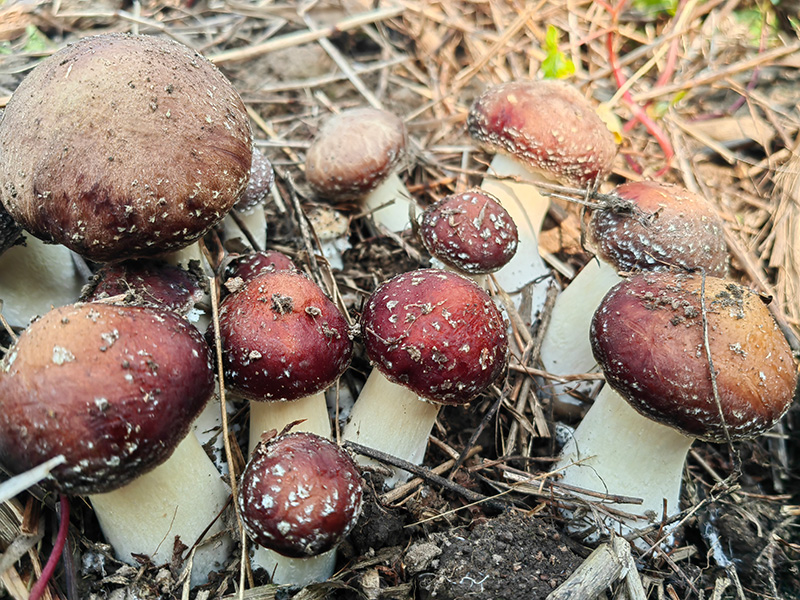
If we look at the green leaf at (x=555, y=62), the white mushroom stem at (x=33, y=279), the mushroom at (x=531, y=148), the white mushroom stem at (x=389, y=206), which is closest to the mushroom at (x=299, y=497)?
the white mushroom stem at (x=33, y=279)

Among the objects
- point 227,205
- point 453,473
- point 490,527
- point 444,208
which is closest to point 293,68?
point 444,208

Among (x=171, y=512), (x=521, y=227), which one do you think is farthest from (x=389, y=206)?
(x=171, y=512)

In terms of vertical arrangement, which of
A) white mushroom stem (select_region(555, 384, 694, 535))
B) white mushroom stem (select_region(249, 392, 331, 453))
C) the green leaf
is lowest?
white mushroom stem (select_region(555, 384, 694, 535))

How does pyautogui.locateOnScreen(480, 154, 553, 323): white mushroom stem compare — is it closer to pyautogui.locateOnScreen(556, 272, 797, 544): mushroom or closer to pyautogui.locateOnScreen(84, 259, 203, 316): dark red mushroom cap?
pyautogui.locateOnScreen(556, 272, 797, 544): mushroom

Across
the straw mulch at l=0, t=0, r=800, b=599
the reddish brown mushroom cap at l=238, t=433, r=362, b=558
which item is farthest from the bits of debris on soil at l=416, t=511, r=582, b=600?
the reddish brown mushroom cap at l=238, t=433, r=362, b=558

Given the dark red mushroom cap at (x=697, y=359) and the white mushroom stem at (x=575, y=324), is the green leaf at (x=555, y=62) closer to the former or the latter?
the white mushroom stem at (x=575, y=324)

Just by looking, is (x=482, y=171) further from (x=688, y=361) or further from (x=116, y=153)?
(x=116, y=153)

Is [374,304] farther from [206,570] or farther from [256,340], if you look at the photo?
[206,570]
